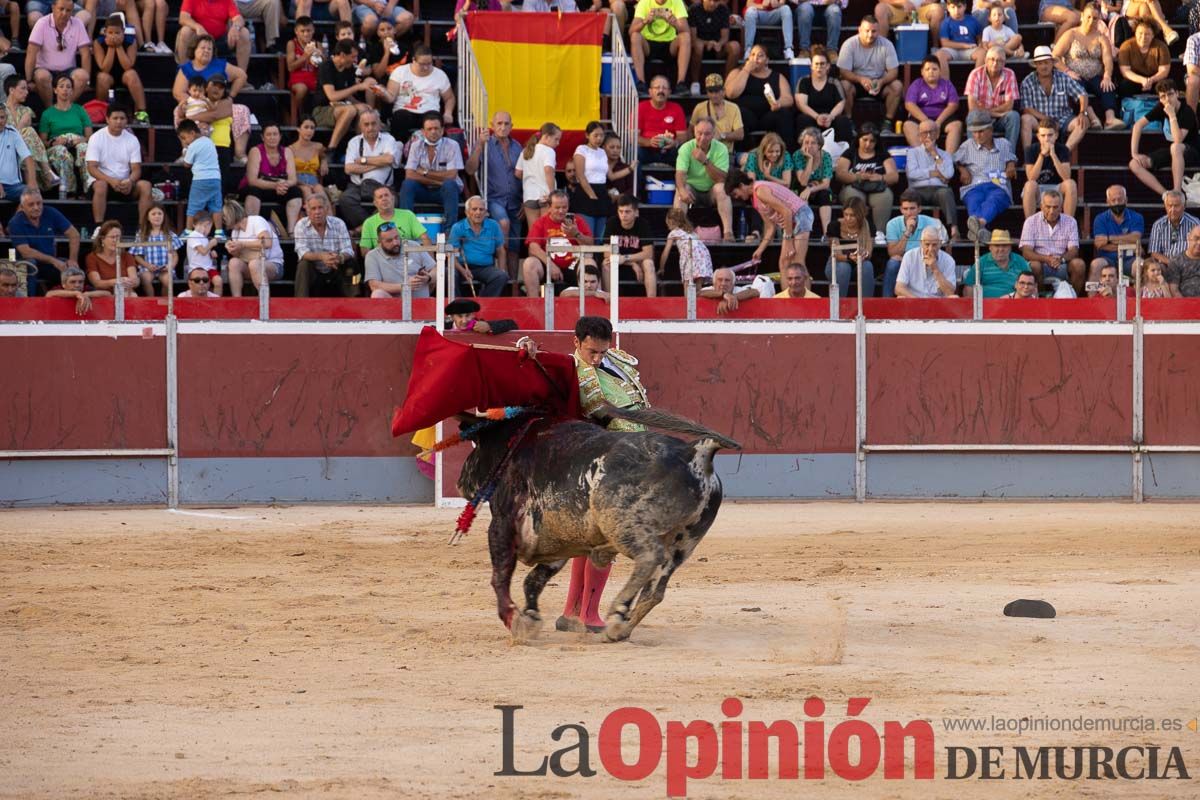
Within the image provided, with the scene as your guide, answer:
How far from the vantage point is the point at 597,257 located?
14492mm

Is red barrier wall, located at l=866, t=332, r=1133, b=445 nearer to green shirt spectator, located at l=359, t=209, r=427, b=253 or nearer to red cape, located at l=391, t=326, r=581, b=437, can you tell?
green shirt spectator, located at l=359, t=209, r=427, b=253

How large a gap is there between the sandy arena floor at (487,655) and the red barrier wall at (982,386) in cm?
212

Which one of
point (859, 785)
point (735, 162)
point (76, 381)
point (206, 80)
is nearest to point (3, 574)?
point (76, 381)

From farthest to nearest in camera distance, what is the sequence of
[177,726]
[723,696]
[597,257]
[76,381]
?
1. [597,257]
2. [76,381]
3. [723,696]
4. [177,726]

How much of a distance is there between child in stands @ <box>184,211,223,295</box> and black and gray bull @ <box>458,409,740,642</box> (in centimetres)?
666

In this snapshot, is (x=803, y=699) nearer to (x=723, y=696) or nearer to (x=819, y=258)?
(x=723, y=696)

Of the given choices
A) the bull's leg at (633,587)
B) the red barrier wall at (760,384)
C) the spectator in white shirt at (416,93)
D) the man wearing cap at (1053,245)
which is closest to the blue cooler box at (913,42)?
the man wearing cap at (1053,245)

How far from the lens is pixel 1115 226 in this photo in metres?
16.2

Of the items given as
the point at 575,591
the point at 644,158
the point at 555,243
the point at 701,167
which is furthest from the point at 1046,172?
the point at 575,591

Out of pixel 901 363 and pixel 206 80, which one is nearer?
pixel 901 363

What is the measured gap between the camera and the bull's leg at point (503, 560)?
7605 mm

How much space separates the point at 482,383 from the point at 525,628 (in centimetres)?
107

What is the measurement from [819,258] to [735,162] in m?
1.91

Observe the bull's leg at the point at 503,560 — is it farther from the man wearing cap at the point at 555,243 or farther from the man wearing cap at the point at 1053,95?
the man wearing cap at the point at 1053,95
